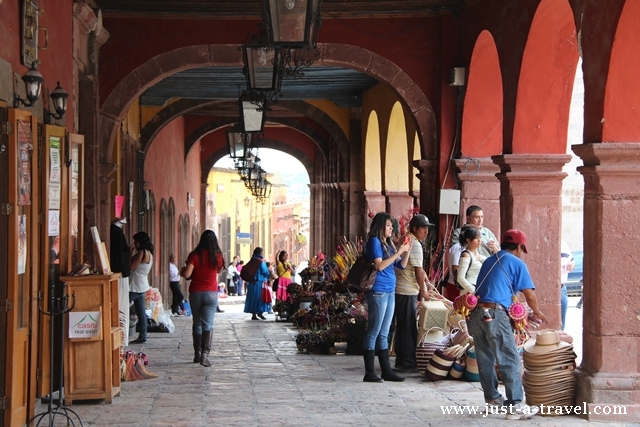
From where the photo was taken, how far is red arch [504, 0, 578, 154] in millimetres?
8594

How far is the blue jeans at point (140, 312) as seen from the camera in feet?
37.5

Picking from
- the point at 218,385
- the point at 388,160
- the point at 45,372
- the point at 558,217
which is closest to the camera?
the point at 45,372

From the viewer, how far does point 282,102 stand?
19.8m

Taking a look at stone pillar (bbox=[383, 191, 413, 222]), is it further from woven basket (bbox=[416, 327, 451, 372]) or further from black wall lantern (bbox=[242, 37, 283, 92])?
woven basket (bbox=[416, 327, 451, 372])

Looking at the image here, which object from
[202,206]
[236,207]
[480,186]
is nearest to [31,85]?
[480,186]

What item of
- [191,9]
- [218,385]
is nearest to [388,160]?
[191,9]

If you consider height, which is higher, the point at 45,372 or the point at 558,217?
the point at 558,217

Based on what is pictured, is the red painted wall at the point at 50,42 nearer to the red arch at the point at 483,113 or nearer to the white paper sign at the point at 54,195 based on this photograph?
the white paper sign at the point at 54,195

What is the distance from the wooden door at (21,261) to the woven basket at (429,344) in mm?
3426

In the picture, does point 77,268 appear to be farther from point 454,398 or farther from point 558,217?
point 558,217

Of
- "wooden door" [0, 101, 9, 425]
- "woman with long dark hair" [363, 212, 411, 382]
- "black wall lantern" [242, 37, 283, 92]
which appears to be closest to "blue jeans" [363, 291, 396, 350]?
"woman with long dark hair" [363, 212, 411, 382]

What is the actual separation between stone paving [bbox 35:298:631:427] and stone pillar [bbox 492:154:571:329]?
1339 millimetres

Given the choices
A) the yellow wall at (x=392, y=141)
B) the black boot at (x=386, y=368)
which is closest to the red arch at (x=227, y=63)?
the yellow wall at (x=392, y=141)

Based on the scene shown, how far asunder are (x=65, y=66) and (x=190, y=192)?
732 inches
